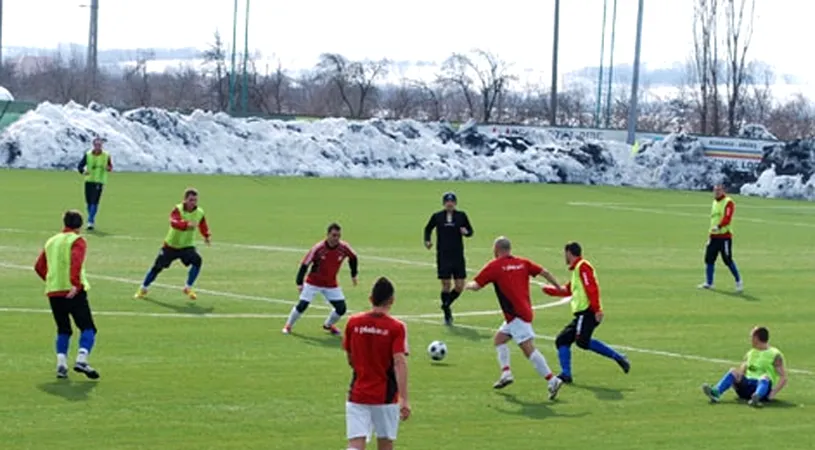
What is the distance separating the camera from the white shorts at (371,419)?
1209 cm

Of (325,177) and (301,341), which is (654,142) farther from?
(301,341)

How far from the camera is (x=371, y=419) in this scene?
39.9 feet

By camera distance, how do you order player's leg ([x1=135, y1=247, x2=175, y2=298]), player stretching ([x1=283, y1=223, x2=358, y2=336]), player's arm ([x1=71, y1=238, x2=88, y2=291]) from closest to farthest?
player's arm ([x1=71, y1=238, x2=88, y2=291]), player stretching ([x1=283, y1=223, x2=358, y2=336]), player's leg ([x1=135, y1=247, x2=175, y2=298])

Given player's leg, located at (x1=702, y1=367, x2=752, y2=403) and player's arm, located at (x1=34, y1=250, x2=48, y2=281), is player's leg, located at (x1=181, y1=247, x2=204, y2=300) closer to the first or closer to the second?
player's arm, located at (x1=34, y1=250, x2=48, y2=281)

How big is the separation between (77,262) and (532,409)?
5616 mm

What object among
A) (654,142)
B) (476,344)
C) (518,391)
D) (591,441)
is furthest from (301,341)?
(654,142)

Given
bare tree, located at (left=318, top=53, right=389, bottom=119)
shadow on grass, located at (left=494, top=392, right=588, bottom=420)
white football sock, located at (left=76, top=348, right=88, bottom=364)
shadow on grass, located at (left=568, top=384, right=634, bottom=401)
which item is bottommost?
shadow on grass, located at (left=494, top=392, right=588, bottom=420)

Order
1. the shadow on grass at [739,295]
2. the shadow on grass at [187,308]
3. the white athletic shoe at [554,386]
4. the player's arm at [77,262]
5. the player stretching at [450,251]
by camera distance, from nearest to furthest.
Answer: the player's arm at [77,262], the white athletic shoe at [554,386], the shadow on grass at [187,308], the player stretching at [450,251], the shadow on grass at [739,295]

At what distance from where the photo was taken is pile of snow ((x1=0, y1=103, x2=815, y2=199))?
64000 mm

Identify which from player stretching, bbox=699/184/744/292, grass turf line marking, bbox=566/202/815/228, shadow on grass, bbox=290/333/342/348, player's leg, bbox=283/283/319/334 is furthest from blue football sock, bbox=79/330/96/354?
grass turf line marking, bbox=566/202/815/228

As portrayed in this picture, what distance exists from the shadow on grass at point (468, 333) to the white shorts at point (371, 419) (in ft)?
32.0

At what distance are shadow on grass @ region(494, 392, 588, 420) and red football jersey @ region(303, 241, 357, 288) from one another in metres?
4.60

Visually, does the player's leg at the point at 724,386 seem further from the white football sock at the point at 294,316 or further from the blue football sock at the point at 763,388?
the white football sock at the point at 294,316

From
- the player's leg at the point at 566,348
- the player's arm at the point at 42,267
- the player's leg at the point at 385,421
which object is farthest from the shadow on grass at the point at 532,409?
A: the player's arm at the point at 42,267
